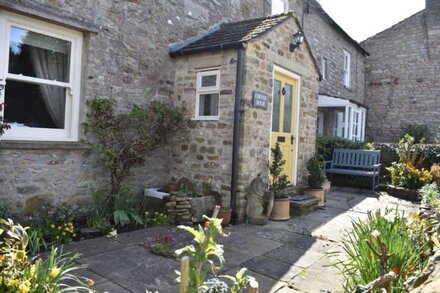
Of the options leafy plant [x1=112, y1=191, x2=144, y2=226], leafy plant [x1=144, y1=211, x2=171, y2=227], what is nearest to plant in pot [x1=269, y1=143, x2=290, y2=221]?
leafy plant [x1=144, y1=211, x2=171, y2=227]

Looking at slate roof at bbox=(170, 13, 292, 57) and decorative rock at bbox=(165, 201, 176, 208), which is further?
slate roof at bbox=(170, 13, 292, 57)

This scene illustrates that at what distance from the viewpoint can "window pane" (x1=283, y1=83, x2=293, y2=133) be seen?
7930 mm

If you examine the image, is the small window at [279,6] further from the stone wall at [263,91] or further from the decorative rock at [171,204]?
the decorative rock at [171,204]

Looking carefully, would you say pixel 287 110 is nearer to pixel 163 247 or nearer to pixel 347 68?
pixel 163 247

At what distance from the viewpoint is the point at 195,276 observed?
224cm

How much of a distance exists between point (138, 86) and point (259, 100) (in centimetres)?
230

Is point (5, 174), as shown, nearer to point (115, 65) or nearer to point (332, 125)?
point (115, 65)

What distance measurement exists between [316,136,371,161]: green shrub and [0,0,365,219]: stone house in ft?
7.60

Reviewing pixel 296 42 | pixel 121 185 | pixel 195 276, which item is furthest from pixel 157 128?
pixel 195 276

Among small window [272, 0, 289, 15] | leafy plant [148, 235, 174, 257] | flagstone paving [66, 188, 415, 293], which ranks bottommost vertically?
flagstone paving [66, 188, 415, 293]

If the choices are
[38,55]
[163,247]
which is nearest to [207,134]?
[163,247]

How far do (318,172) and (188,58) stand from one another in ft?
13.0

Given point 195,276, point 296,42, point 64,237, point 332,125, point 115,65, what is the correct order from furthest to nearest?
point 332,125, point 296,42, point 115,65, point 64,237, point 195,276

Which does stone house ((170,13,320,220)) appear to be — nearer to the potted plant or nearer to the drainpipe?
the drainpipe
